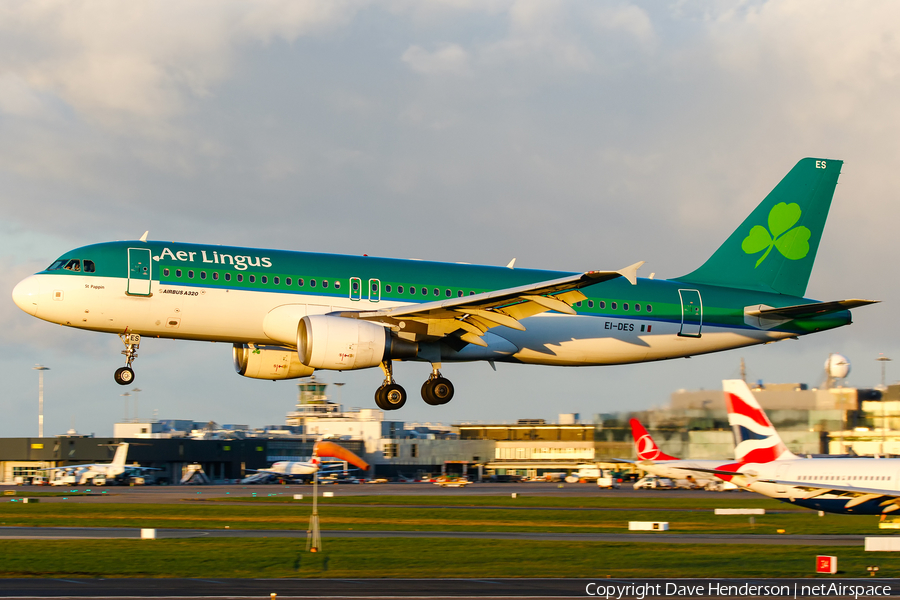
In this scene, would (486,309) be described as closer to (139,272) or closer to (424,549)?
(424,549)

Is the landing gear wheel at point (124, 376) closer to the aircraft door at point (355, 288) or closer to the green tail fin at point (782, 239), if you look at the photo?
the aircraft door at point (355, 288)

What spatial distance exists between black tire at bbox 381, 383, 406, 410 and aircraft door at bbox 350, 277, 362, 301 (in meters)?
3.33

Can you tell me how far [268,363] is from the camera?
121ft

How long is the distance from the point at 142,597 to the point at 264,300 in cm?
1231

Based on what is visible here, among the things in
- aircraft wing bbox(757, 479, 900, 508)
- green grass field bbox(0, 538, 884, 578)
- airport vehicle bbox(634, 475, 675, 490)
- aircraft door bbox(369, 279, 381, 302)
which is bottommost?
airport vehicle bbox(634, 475, 675, 490)

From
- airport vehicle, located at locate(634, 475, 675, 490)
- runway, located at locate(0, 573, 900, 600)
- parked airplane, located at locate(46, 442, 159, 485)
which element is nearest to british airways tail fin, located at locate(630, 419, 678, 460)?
airport vehicle, located at locate(634, 475, 675, 490)

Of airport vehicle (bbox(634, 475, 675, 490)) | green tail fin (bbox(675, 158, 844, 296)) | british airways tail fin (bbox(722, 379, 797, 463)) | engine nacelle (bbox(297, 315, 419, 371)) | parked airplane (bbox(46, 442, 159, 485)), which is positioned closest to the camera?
engine nacelle (bbox(297, 315, 419, 371))

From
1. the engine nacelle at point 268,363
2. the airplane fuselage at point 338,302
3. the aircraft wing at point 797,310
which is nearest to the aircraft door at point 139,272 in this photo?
the airplane fuselage at point 338,302

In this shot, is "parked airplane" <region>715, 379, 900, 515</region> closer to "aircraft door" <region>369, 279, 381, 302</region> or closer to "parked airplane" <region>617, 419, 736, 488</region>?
"parked airplane" <region>617, 419, 736, 488</region>

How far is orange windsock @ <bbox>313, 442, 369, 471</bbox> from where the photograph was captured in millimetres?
118750

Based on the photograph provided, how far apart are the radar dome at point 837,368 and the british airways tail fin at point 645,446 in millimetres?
15031

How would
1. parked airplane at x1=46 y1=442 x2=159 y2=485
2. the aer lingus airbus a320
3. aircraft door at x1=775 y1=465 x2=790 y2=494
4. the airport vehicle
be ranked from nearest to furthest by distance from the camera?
the aer lingus airbus a320 < aircraft door at x1=775 y1=465 x2=790 y2=494 < the airport vehicle < parked airplane at x1=46 y1=442 x2=159 y2=485

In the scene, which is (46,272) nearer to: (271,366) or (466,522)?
(271,366)

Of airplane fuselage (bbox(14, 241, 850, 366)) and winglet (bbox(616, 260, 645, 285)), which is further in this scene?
airplane fuselage (bbox(14, 241, 850, 366))
